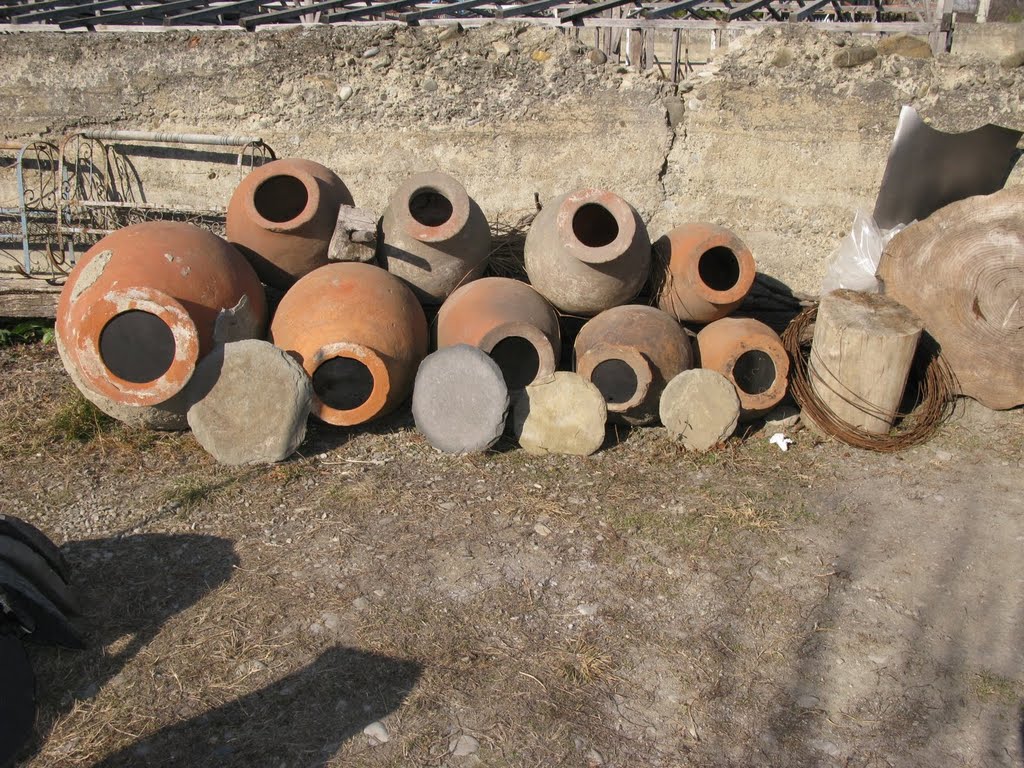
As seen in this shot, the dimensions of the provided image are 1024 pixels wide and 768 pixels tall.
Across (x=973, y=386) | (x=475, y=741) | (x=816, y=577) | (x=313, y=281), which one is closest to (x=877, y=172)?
(x=973, y=386)

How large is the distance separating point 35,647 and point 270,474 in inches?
54.7

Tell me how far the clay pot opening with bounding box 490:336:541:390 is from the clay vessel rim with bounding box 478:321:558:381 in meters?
0.25

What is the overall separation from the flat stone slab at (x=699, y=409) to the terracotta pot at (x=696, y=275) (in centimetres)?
51

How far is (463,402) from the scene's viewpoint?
4.36 metres

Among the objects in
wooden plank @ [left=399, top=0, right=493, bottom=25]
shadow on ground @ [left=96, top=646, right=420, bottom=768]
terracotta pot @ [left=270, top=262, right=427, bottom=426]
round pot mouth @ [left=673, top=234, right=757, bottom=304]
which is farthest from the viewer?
wooden plank @ [left=399, top=0, right=493, bottom=25]

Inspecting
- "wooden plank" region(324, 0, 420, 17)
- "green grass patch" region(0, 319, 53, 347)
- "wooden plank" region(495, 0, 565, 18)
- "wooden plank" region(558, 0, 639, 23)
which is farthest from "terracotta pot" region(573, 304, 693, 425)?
"wooden plank" region(324, 0, 420, 17)

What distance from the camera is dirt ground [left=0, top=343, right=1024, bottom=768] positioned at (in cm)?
265

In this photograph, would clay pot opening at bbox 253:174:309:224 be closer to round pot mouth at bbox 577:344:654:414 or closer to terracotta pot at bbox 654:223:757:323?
round pot mouth at bbox 577:344:654:414

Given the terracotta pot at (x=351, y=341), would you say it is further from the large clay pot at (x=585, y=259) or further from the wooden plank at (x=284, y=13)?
the wooden plank at (x=284, y=13)

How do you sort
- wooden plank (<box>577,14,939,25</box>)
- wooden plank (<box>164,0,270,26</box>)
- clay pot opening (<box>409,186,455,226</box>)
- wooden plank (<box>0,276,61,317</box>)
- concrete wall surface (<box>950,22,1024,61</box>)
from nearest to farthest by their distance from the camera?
clay pot opening (<box>409,186,455,226</box>)
wooden plank (<box>0,276,61,317</box>)
concrete wall surface (<box>950,22,1024,61</box>)
wooden plank (<box>577,14,939,25</box>)
wooden plank (<box>164,0,270,26</box>)

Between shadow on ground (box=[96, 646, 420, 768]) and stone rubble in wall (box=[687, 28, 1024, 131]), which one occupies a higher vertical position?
stone rubble in wall (box=[687, 28, 1024, 131])

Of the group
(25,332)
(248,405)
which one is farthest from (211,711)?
(25,332)

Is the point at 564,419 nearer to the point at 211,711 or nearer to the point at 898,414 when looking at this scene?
the point at 898,414

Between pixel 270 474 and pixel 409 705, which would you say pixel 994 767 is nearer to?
pixel 409 705
